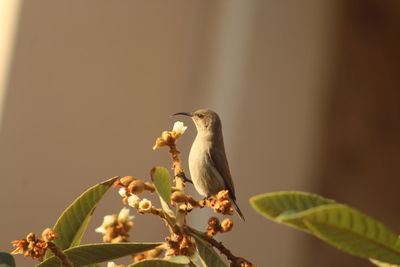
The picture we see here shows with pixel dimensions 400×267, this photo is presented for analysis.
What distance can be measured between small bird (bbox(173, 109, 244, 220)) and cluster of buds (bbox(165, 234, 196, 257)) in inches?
40.0

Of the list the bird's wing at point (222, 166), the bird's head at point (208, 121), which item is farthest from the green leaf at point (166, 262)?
the bird's head at point (208, 121)

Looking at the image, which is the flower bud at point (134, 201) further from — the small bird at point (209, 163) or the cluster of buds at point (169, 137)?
the small bird at point (209, 163)

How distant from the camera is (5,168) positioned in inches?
102

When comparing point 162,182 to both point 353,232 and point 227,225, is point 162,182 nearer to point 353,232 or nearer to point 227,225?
point 227,225

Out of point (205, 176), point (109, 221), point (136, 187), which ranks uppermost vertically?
point (136, 187)

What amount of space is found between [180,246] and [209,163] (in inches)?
45.1

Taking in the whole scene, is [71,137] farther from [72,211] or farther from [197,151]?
[72,211]

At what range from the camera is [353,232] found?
0.74 meters

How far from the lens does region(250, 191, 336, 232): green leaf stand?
2.32 feet

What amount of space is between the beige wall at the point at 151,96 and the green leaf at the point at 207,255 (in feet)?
5.79

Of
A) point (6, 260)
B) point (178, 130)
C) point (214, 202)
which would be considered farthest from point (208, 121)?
point (6, 260)

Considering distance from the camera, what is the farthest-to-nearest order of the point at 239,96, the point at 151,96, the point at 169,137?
the point at 239,96 < the point at 151,96 < the point at 169,137

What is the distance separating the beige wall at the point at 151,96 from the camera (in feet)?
8.99

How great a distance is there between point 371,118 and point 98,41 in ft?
6.27
